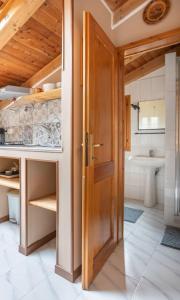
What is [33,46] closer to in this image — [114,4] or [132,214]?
[114,4]

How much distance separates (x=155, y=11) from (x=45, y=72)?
1.49m

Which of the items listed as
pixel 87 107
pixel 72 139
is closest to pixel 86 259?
pixel 72 139

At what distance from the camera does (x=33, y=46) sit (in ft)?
7.45

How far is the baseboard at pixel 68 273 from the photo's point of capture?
4.89ft

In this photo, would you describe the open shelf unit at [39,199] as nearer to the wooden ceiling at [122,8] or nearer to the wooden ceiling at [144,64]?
the wooden ceiling at [122,8]

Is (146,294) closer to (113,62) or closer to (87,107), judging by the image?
(87,107)

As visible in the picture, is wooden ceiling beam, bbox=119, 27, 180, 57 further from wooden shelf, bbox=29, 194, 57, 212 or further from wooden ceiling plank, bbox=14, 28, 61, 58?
wooden shelf, bbox=29, 194, 57, 212

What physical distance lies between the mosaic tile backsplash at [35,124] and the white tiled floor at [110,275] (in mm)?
1242

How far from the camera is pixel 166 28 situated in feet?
5.65

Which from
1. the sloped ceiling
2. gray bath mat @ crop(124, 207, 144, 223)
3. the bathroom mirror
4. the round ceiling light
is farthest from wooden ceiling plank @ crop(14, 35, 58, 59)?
gray bath mat @ crop(124, 207, 144, 223)

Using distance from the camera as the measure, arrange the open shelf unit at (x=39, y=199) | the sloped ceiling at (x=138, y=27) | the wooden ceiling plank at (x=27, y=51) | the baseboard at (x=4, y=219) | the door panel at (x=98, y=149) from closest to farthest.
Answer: the door panel at (x=98, y=149)
the sloped ceiling at (x=138, y=27)
the open shelf unit at (x=39, y=199)
the wooden ceiling plank at (x=27, y=51)
the baseboard at (x=4, y=219)

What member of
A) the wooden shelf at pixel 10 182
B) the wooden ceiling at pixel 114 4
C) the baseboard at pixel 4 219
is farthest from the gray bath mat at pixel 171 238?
the wooden ceiling at pixel 114 4

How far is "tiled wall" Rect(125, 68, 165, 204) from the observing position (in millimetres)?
3318

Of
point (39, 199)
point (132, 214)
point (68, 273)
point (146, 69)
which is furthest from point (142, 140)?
point (68, 273)
